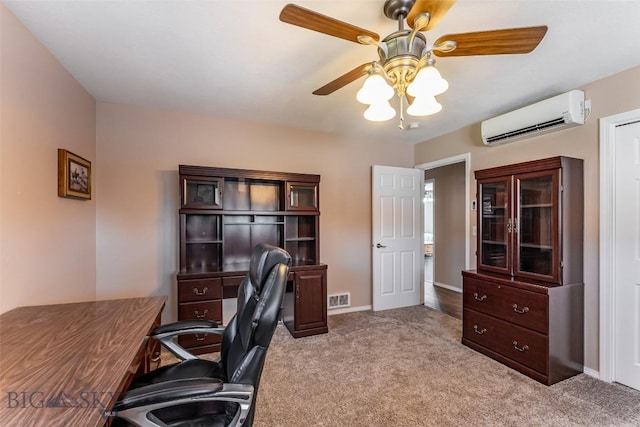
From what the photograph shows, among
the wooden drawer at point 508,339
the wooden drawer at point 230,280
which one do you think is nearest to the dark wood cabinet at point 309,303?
the wooden drawer at point 230,280

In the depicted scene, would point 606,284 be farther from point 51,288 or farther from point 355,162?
point 51,288

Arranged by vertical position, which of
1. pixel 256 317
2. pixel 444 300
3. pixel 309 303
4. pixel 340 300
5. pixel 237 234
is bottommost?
pixel 444 300

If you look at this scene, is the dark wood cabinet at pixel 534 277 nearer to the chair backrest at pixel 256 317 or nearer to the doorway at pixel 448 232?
the doorway at pixel 448 232

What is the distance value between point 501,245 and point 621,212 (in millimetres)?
883

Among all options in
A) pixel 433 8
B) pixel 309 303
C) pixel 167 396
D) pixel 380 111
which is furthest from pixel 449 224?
pixel 167 396

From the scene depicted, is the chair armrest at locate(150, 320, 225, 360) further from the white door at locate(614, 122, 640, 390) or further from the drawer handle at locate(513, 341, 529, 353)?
the white door at locate(614, 122, 640, 390)

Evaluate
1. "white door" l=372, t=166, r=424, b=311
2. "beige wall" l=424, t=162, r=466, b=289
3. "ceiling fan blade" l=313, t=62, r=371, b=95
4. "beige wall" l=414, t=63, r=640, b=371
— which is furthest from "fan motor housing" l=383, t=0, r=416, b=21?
"beige wall" l=424, t=162, r=466, b=289

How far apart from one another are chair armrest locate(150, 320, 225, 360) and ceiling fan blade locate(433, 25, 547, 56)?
1882 millimetres

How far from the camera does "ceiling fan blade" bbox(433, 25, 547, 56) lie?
1348mm

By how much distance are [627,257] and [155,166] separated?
431 centimetres

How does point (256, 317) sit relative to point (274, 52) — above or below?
below

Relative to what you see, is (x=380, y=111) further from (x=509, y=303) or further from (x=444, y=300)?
(x=444, y=300)

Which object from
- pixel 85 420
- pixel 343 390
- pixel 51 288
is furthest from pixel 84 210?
pixel 343 390

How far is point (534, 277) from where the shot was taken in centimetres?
257
